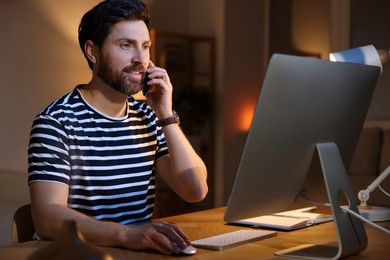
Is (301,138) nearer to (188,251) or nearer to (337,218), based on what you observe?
(337,218)

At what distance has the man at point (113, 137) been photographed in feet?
6.05

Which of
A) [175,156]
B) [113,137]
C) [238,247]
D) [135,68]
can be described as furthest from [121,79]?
[238,247]

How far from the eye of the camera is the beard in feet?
6.45

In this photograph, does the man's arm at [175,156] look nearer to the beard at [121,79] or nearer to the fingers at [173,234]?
the beard at [121,79]

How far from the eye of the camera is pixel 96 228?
5.14 ft

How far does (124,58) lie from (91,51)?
142 mm

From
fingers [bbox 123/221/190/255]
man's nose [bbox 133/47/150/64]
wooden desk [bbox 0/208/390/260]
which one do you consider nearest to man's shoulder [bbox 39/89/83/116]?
man's nose [bbox 133/47/150/64]

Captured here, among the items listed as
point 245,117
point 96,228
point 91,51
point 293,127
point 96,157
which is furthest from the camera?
point 245,117

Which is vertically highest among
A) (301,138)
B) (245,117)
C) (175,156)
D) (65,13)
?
(65,13)

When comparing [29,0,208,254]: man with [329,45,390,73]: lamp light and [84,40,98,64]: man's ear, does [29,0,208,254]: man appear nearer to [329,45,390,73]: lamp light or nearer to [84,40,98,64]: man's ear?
[84,40,98,64]: man's ear

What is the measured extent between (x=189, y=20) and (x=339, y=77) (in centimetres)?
523

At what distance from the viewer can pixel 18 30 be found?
5414 mm

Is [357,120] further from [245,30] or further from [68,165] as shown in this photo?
[245,30]

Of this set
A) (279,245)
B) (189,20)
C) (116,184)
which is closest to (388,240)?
(279,245)
